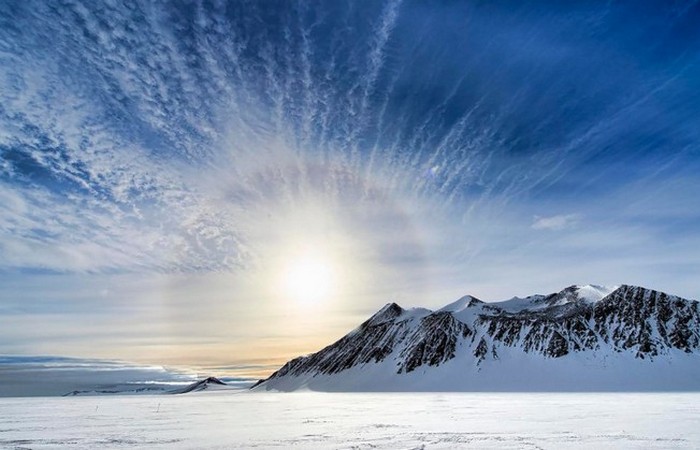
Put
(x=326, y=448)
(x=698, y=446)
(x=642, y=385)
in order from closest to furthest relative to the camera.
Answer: (x=698, y=446) → (x=326, y=448) → (x=642, y=385)

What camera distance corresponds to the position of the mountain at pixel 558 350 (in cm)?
13838

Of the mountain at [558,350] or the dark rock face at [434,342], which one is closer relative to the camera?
the mountain at [558,350]

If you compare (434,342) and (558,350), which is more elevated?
(434,342)

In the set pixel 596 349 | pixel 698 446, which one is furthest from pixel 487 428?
pixel 596 349

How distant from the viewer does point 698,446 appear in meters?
19.7

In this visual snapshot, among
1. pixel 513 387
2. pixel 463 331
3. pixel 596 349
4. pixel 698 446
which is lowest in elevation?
pixel 698 446

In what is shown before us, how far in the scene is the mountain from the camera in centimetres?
13838

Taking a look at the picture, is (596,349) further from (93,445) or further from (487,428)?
(93,445)

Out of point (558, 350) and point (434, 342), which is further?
point (434, 342)

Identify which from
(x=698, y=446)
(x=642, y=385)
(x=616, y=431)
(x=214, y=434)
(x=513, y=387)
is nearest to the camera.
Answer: (x=698, y=446)

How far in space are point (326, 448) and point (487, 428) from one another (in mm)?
12870

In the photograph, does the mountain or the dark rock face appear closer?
the mountain

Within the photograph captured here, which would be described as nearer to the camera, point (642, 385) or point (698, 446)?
point (698, 446)

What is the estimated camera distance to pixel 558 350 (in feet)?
509
